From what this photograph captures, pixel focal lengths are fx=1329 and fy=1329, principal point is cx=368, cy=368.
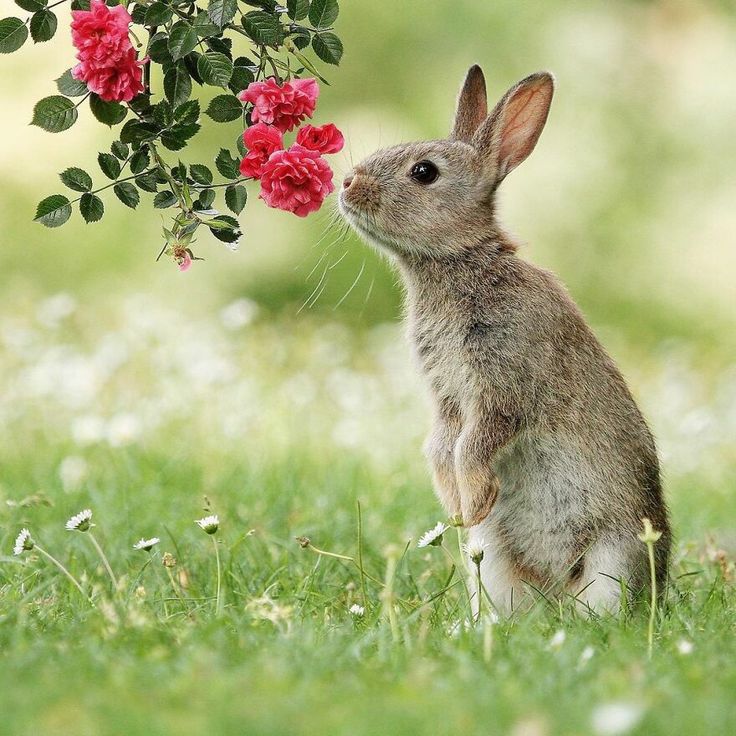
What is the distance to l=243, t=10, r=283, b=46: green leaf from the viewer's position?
365 cm

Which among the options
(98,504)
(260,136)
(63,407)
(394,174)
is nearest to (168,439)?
(63,407)

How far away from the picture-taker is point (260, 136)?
3.67 metres

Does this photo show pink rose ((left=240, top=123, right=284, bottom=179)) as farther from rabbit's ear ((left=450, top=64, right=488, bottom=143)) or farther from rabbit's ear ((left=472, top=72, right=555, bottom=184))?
rabbit's ear ((left=450, top=64, right=488, bottom=143))

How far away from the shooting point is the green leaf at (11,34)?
353 cm

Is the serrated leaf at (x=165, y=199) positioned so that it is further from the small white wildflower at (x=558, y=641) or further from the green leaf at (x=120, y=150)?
the small white wildflower at (x=558, y=641)

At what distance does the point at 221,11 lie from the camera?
3.47 meters

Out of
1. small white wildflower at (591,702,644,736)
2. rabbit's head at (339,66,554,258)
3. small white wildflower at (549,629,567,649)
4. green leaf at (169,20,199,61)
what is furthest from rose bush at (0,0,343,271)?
small white wildflower at (591,702,644,736)

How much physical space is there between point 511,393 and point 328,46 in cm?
115

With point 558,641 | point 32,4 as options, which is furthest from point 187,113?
point 558,641

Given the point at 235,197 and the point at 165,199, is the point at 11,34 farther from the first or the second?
the point at 235,197

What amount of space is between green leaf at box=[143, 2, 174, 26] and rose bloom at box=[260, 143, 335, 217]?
46 centimetres

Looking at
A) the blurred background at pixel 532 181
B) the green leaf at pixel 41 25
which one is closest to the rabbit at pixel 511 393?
the green leaf at pixel 41 25

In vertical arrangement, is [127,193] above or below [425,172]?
below

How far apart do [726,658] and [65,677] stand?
1.48m
